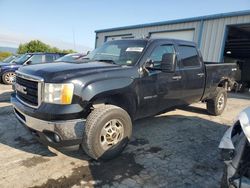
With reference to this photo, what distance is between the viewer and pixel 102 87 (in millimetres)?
3598

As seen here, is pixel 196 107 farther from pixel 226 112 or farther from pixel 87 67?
pixel 87 67

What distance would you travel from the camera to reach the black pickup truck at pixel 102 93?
3.34 metres

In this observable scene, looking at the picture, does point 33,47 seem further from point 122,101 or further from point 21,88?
point 122,101

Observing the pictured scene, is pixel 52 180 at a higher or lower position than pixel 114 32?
lower

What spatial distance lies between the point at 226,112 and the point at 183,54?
3.52 m

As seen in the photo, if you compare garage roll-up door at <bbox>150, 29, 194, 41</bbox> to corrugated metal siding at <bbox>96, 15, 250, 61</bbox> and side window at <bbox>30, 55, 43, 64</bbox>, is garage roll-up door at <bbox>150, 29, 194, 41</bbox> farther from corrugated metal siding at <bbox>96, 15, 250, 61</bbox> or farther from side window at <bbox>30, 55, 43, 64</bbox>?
side window at <bbox>30, 55, 43, 64</bbox>

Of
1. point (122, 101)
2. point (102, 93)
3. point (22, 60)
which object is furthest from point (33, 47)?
point (102, 93)

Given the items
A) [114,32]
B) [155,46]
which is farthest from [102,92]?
[114,32]

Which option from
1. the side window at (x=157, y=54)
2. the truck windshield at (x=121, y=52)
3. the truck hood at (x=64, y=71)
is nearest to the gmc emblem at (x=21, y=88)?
the truck hood at (x=64, y=71)

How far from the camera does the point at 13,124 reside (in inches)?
214

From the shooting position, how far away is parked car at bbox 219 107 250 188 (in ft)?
7.50

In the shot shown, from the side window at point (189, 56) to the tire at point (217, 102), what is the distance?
57.4 inches

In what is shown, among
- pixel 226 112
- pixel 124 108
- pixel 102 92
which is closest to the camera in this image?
pixel 102 92

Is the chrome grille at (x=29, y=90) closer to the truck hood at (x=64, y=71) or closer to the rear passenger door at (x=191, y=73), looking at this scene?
the truck hood at (x=64, y=71)
